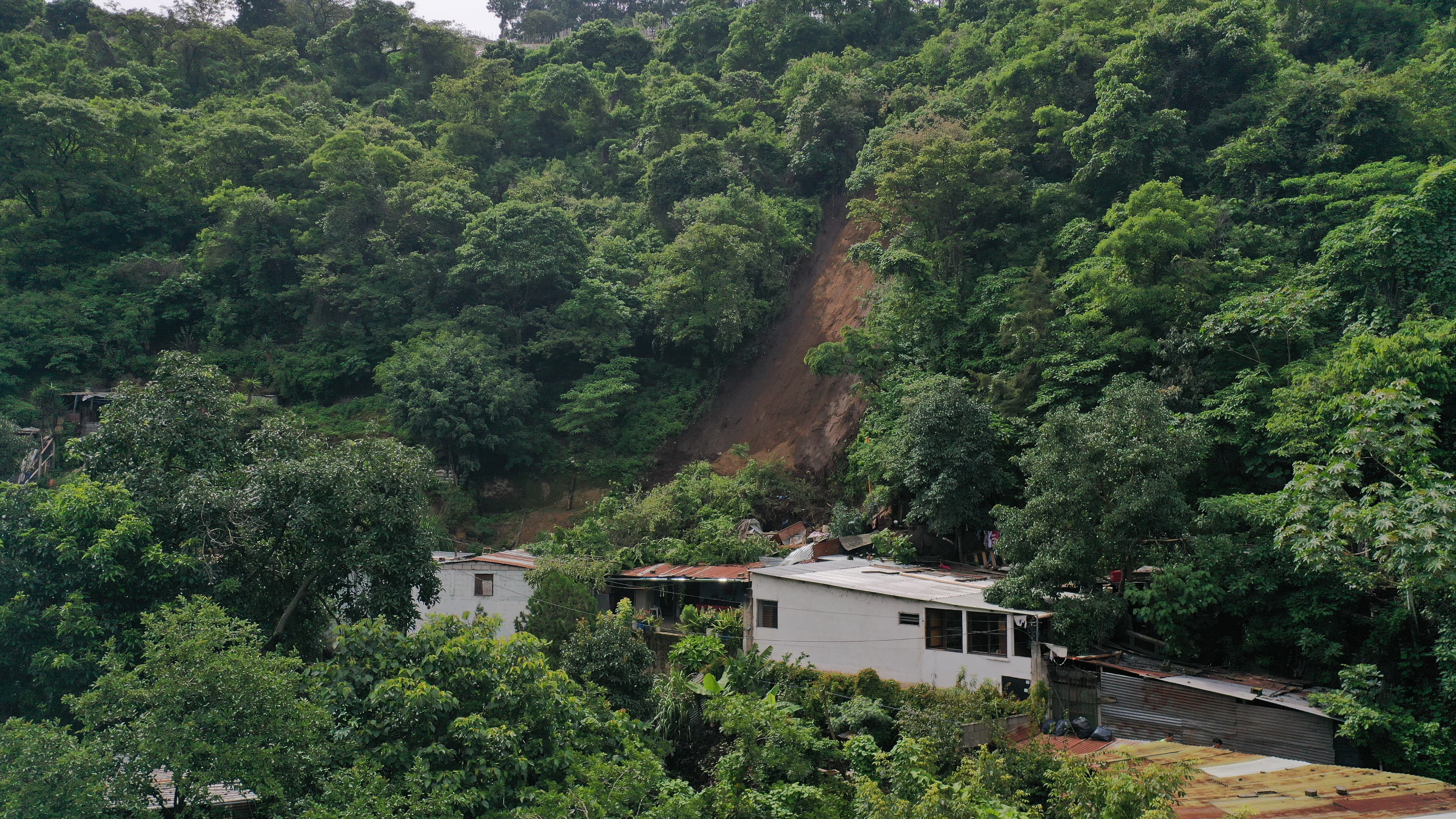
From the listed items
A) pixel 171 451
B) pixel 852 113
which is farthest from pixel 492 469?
pixel 852 113

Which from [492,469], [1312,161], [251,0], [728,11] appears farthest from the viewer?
[251,0]

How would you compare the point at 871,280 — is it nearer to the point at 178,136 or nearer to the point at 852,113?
the point at 852,113

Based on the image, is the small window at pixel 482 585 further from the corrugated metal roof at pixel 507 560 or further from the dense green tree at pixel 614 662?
the dense green tree at pixel 614 662

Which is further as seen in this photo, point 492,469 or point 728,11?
point 728,11

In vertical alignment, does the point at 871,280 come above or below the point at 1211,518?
above

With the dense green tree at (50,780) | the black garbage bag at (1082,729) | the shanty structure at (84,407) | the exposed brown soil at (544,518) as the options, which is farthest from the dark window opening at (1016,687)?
the shanty structure at (84,407)

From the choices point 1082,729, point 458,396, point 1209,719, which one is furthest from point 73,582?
point 1209,719
